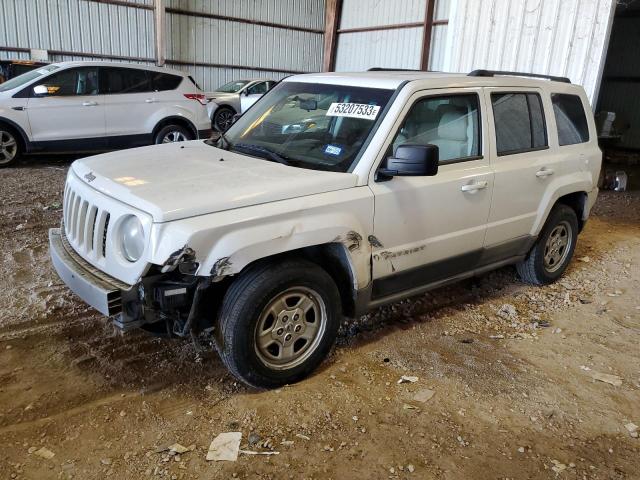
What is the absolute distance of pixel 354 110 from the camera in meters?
3.69

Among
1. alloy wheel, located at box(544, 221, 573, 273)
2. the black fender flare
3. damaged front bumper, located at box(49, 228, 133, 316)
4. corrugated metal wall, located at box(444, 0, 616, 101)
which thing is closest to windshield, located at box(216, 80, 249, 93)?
corrugated metal wall, located at box(444, 0, 616, 101)

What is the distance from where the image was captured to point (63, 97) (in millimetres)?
9273

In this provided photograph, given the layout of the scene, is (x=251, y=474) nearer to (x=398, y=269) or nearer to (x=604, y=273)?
(x=398, y=269)

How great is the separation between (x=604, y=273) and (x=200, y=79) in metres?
15.4

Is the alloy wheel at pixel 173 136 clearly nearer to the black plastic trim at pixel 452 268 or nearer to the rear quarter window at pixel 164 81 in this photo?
the rear quarter window at pixel 164 81

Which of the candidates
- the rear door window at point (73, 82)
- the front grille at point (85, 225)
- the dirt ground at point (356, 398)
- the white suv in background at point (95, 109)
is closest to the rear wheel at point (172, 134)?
the white suv in background at point (95, 109)

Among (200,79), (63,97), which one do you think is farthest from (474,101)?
(200,79)

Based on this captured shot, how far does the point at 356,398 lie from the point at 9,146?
27.2 feet

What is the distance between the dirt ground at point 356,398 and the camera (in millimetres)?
2783

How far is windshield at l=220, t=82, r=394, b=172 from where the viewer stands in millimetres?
3539

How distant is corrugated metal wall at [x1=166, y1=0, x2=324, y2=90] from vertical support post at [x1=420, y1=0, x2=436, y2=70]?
582cm

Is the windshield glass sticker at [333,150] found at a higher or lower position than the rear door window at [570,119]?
lower

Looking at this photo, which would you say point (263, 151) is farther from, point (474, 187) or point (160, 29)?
point (160, 29)

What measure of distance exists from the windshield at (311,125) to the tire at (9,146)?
6500mm
